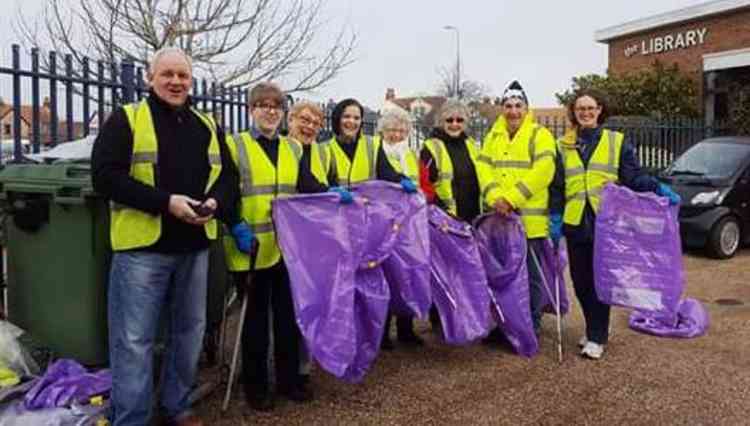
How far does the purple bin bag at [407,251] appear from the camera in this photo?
4.27m

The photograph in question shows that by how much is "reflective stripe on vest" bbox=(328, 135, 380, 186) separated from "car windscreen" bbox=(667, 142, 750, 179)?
6.17 meters

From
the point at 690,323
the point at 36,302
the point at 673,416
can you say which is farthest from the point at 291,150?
the point at 690,323

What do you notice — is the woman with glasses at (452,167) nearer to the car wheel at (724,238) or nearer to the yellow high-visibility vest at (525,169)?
the yellow high-visibility vest at (525,169)

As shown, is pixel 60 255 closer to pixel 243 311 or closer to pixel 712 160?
pixel 243 311

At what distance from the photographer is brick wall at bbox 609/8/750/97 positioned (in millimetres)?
17328

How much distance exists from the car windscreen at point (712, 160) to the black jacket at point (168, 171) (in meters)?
7.53

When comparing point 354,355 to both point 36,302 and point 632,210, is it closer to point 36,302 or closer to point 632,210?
point 36,302

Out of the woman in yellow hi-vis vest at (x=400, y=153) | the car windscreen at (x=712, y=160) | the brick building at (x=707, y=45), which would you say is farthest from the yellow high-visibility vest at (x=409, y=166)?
the brick building at (x=707, y=45)

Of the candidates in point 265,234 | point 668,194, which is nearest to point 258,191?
point 265,234

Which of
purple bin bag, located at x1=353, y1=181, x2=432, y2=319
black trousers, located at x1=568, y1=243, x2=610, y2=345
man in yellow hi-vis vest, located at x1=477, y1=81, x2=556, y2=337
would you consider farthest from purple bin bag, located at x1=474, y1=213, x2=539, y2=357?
purple bin bag, located at x1=353, y1=181, x2=432, y2=319

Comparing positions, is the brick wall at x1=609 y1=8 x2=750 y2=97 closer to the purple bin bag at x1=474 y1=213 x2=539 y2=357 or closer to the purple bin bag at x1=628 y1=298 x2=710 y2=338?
the purple bin bag at x1=628 y1=298 x2=710 y2=338

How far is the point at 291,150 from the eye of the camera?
3.91 m

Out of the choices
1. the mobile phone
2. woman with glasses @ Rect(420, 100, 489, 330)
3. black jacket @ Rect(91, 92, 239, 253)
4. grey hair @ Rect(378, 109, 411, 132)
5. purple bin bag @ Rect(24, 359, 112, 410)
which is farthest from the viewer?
grey hair @ Rect(378, 109, 411, 132)

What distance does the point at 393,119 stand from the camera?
5.02 metres
